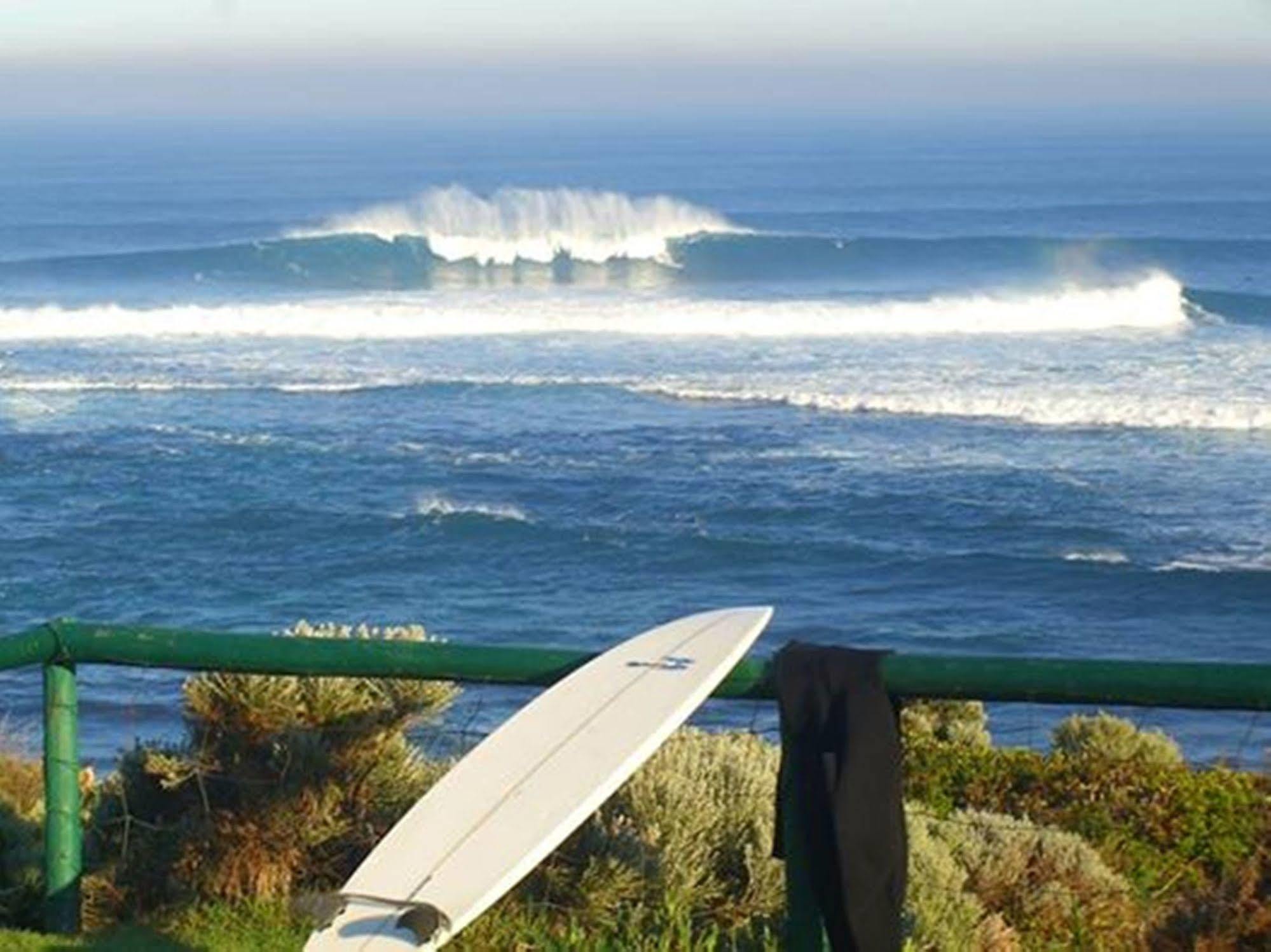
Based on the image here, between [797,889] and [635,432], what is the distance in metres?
22.2

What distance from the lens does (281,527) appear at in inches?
867

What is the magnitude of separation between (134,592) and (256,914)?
14449 millimetres

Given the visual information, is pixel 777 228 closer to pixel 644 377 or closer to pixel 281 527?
pixel 644 377

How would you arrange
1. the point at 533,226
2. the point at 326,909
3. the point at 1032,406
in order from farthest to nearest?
1. the point at 533,226
2. the point at 1032,406
3. the point at 326,909

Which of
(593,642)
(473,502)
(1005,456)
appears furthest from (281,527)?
(1005,456)

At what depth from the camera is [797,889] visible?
445 cm

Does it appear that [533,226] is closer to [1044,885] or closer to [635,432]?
[635,432]

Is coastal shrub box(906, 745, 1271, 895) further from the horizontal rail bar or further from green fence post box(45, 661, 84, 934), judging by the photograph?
green fence post box(45, 661, 84, 934)

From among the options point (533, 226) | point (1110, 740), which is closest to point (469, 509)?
point (1110, 740)

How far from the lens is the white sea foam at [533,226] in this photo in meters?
53.2

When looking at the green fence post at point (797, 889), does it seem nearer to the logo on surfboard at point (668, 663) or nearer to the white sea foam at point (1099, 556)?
the logo on surfboard at point (668, 663)

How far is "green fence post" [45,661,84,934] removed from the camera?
16.5 feet

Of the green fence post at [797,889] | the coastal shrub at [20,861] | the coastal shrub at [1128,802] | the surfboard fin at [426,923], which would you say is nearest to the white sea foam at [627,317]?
the coastal shrub at [1128,802]

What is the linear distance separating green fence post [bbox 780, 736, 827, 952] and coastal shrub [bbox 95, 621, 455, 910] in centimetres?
127
